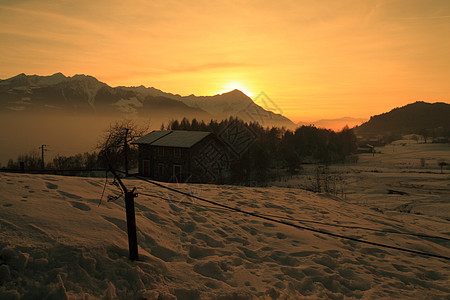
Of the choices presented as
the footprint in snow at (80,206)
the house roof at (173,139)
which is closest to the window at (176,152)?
the house roof at (173,139)

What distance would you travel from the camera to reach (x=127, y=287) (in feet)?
13.8

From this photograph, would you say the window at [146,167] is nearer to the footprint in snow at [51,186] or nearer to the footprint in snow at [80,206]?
the footprint in snow at [51,186]

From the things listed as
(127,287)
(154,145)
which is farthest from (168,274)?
(154,145)

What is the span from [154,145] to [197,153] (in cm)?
574

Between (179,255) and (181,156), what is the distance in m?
24.8

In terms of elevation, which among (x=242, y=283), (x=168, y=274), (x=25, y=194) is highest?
(x=25, y=194)

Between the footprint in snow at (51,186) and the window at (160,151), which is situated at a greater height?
the window at (160,151)

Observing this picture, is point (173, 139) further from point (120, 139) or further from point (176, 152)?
point (120, 139)

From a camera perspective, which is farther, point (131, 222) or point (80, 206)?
point (80, 206)

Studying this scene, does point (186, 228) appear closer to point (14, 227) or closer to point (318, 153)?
point (14, 227)

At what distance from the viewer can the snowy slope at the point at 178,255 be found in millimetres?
4109

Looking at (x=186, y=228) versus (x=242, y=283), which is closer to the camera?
(x=242, y=283)

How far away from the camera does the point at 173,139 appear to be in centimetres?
3244

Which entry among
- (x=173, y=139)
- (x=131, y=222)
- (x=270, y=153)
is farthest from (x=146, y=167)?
(x=270, y=153)
